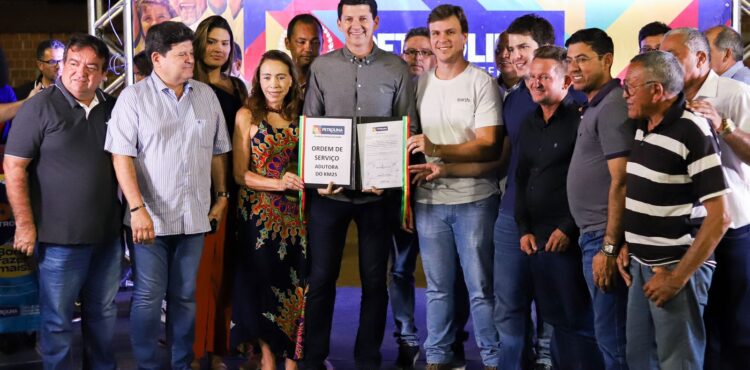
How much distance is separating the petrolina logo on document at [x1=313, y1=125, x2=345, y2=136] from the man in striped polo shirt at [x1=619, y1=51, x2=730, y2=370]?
1471mm

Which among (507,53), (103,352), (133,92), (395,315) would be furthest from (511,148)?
(103,352)

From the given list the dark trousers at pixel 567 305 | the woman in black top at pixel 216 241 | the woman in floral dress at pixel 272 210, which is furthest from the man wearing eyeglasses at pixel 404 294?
the dark trousers at pixel 567 305

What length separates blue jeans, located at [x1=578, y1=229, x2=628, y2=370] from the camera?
3.69 metres

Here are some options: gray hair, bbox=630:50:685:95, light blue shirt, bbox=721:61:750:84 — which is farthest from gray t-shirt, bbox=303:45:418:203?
light blue shirt, bbox=721:61:750:84

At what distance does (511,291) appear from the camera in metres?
4.32

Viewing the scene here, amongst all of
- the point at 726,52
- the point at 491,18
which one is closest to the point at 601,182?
the point at 726,52

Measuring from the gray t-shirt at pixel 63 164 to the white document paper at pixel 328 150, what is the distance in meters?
0.96

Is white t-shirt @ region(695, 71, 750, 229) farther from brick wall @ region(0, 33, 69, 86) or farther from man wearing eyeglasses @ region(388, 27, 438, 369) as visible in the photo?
brick wall @ region(0, 33, 69, 86)

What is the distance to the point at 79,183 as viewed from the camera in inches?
157

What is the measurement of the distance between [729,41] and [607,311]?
168 centimetres

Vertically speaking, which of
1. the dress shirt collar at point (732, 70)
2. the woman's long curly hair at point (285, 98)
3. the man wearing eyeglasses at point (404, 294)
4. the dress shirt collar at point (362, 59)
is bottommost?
the man wearing eyeglasses at point (404, 294)

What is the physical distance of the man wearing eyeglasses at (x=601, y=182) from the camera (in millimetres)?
3559

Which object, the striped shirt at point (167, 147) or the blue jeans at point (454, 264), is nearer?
the striped shirt at point (167, 147)

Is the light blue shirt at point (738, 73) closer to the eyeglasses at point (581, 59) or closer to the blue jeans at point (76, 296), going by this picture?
the eyeglasses at point (581, 59)
